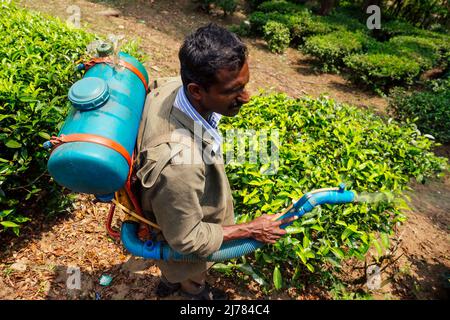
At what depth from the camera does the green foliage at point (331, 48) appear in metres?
7.66

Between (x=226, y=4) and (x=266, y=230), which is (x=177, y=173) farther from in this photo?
(x=226, y=4)

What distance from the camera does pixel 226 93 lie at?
1.48 m

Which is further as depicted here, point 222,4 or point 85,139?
point 222,4

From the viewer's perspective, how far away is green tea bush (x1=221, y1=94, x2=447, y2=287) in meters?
2.32

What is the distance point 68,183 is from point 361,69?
281 inches

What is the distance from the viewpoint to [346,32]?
882 cm

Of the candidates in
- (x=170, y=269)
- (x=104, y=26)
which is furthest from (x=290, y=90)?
(x=170, y=269)

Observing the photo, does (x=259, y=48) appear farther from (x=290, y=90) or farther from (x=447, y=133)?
(x=447, y=133)

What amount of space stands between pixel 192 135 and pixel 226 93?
0.86 ft

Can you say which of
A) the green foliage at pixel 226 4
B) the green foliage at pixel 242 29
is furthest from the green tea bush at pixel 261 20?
the green foliage at pixel 226 4

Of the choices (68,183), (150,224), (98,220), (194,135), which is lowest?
(98,220)

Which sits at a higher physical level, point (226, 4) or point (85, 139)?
point (85, 139)

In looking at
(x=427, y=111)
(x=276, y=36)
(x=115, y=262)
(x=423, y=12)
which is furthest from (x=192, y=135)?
(x=423, y=12)

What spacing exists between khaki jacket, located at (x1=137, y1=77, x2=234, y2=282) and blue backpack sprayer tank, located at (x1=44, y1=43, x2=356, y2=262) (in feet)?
0.33
